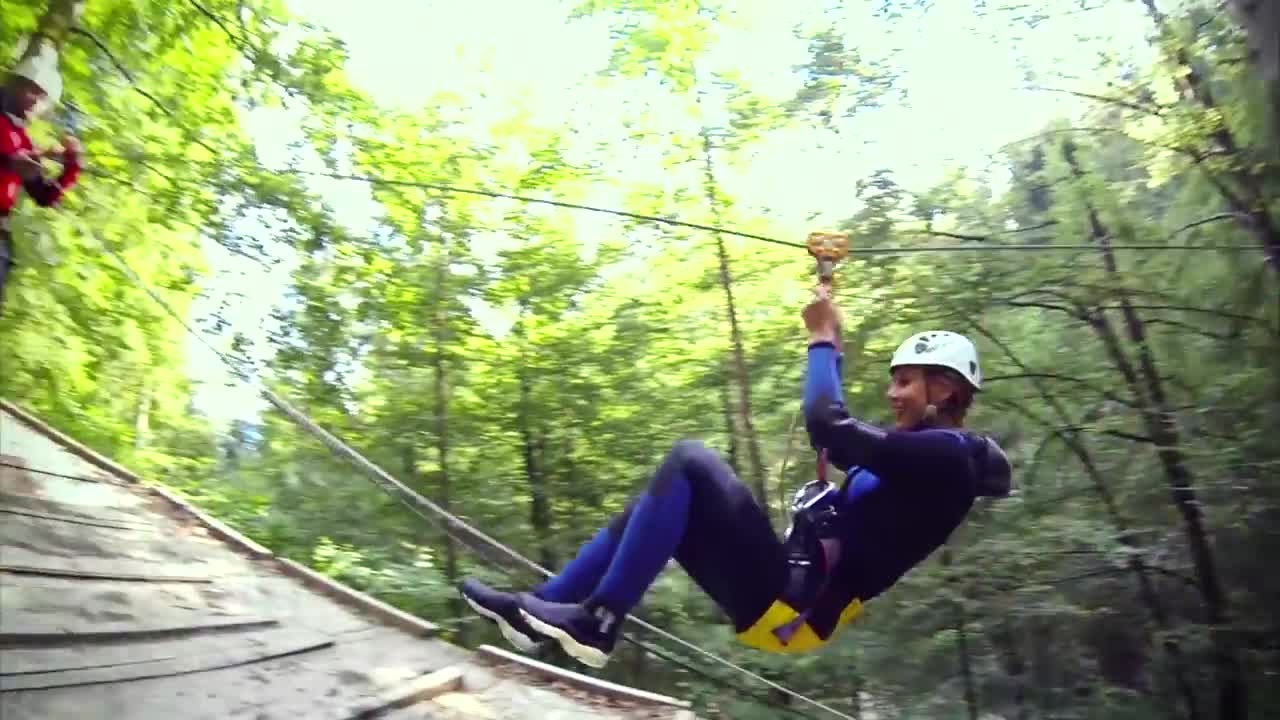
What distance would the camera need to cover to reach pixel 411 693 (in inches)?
83.4

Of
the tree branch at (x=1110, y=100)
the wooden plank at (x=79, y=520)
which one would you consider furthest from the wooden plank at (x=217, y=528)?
the tree branch at (x=1110, y=100)

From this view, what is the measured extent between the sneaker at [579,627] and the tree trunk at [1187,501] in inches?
78.0

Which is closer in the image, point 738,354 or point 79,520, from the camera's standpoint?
point 79,520

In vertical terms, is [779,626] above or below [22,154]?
below

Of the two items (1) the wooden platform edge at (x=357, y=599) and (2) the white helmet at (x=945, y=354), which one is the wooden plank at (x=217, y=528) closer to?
(1) the wooden platform edge at (x=357, y=599)

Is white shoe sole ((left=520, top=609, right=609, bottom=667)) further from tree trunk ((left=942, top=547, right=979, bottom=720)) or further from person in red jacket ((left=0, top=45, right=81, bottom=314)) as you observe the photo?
tree trunk ((left=942, top=547, right=979, bottom=720))

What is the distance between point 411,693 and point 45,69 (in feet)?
5.71

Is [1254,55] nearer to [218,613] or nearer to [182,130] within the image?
[218,613]

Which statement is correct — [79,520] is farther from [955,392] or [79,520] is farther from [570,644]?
[955,392]

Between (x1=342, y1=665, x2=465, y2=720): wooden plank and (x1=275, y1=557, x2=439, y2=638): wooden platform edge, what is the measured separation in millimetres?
182

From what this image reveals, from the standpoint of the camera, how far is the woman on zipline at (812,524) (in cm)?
149

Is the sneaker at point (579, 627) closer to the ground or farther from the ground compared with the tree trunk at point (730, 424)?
closer to the ground

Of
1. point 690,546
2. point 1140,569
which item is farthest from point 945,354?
point 1140,569

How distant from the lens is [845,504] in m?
1.63
